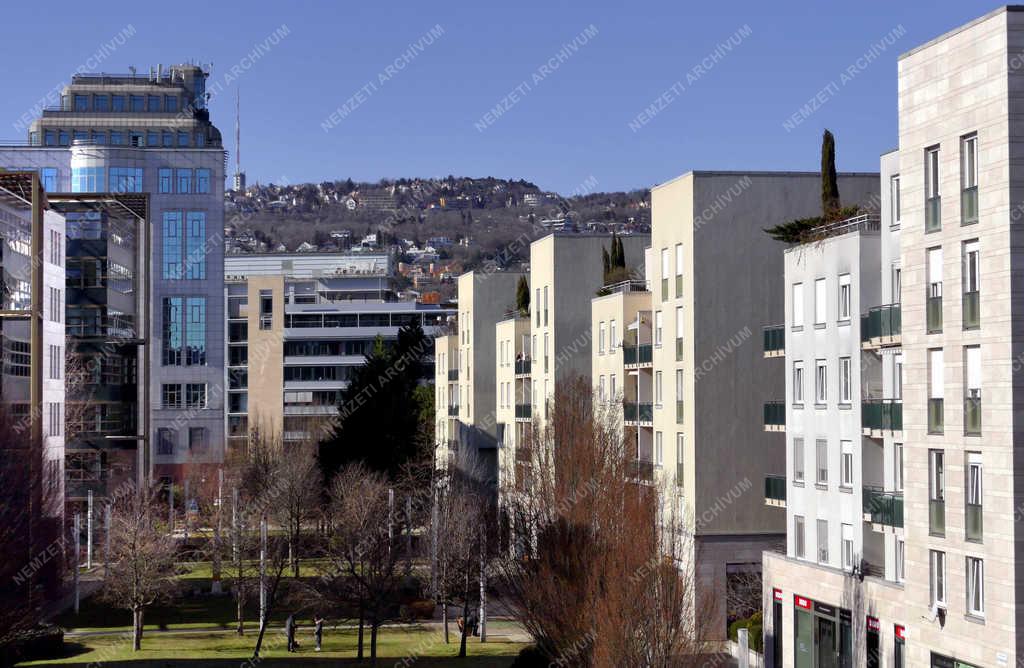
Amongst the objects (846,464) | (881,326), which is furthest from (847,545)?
(881,326)

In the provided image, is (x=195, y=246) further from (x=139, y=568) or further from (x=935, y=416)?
(x=935, y=416)

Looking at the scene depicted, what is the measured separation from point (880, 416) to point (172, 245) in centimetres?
8635

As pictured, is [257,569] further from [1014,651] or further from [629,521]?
[1014,651]

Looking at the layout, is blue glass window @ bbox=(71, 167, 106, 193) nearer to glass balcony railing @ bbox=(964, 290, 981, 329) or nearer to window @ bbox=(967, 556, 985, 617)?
glass balcony railing @ bbox=(964, 290, 981, 329)

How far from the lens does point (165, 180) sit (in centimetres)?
11600

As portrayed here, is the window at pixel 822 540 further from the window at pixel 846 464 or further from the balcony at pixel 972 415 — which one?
the balcony at pixel 972 415

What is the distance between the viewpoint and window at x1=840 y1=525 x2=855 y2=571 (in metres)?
40.5

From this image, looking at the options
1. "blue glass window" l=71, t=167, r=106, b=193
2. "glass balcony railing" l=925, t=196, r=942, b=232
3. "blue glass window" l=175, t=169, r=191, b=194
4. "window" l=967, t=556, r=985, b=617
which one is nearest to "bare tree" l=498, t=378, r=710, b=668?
"window" l=967, t=556, r=985, b=617

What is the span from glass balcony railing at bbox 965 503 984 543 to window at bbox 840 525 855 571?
29.9ft

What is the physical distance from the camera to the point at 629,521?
42.4 metres

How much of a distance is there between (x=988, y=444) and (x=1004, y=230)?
15.1ft

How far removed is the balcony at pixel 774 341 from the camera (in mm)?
45875

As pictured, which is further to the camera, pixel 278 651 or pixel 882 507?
pixel 278 651

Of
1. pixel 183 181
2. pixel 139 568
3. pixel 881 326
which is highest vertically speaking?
pixel 183 181
